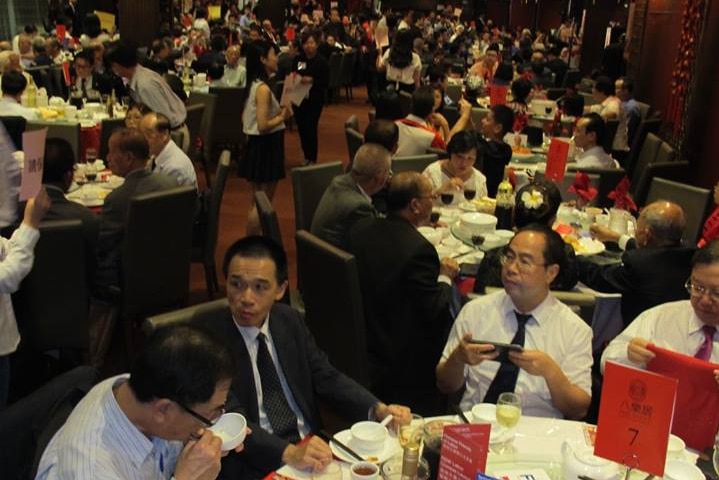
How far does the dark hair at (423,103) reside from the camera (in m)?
5.45

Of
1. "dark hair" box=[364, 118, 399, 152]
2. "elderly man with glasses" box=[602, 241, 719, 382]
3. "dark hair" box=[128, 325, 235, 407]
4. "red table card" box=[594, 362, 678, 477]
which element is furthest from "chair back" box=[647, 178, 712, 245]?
"dark hair" box=[128, 325, 235, 407]

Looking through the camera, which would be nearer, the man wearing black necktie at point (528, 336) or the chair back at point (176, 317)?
the chair back at point (176, 317)

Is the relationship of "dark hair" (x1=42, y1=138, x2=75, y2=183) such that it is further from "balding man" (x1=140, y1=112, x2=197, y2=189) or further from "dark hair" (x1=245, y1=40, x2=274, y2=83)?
"dark hair" (x1=245, y1=40, x2=274, y2=83)

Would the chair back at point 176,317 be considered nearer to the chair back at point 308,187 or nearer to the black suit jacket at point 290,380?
the black suit jacket at point 290,380

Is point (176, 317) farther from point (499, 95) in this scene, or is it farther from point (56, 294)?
point (499, 95)

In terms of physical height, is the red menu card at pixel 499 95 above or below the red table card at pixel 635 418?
above

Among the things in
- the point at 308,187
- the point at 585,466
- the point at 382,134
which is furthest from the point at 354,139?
the point at 585,466

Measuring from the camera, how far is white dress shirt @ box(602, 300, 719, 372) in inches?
98.8

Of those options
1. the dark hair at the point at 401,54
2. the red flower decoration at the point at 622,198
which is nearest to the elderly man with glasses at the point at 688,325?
the red flower decoration at the point at 622,198

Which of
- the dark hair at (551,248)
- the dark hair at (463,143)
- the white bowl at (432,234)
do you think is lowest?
the white bowl at (432,234)

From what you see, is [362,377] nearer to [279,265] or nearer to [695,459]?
[279,265]

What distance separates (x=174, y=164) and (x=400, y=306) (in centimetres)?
199

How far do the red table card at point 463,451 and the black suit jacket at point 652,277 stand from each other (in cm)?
185

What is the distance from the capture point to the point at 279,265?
252 cm
